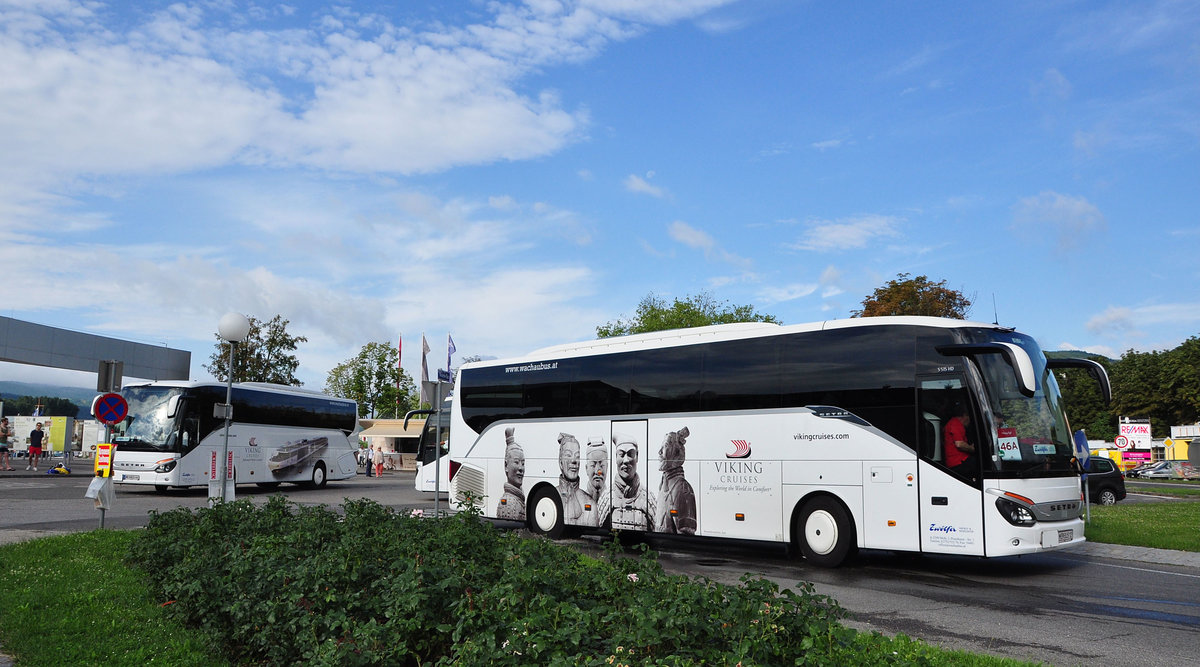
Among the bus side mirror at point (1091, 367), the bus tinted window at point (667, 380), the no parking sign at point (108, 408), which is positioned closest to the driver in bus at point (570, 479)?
the bus tinted window at point (667, 380)

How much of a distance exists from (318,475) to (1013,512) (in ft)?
89.2

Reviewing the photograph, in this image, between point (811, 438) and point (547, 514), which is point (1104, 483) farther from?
point (547, 514)

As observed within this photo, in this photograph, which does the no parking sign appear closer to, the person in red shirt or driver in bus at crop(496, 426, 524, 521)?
driver in bus at crop(496, 426, 524, 521)

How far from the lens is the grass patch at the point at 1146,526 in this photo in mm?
16531

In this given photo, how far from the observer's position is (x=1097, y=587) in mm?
11461

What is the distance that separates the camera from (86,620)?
710cm

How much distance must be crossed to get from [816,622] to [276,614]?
375 cm

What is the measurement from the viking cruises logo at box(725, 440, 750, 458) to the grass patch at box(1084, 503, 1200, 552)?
26.3 ft

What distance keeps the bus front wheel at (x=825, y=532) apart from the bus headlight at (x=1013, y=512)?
6.89 feet

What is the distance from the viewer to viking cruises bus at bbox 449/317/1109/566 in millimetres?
11742

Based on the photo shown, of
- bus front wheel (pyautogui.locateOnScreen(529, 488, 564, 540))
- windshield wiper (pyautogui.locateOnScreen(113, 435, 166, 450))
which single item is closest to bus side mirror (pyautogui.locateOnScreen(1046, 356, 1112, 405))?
bus front wheel (pyautogui.locateOnScreen(529, 488, 564, 540))

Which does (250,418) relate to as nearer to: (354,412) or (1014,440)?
(354,412)

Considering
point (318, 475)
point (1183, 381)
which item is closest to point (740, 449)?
point (318, 475)

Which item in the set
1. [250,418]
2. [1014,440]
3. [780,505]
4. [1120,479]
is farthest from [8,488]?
[1120,479]
